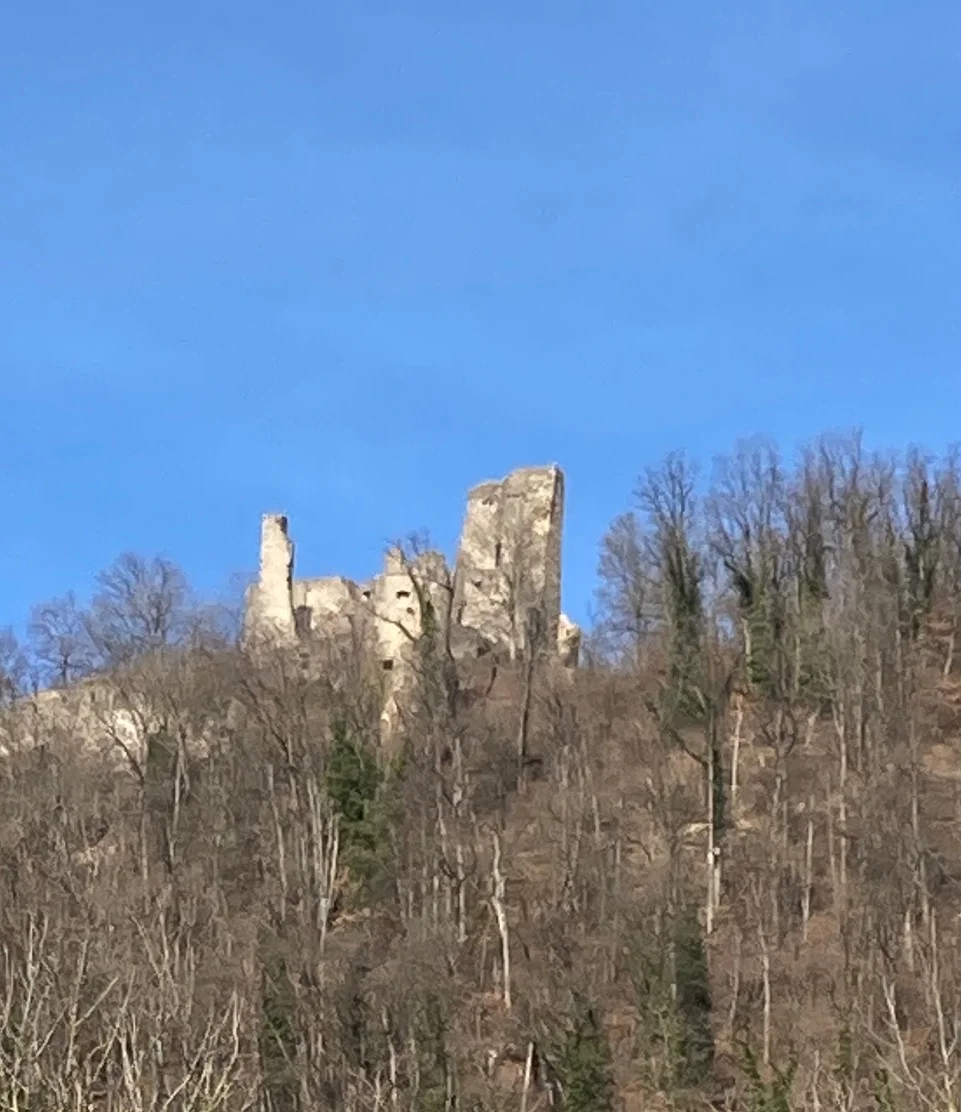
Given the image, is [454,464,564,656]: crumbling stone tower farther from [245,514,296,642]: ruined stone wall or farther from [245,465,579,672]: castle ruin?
[245,514,296,642]: ruined stone wall

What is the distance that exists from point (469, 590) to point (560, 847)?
18264mm

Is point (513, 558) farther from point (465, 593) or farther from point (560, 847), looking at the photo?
point (560, 847)

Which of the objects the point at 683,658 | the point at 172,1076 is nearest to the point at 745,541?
the point at 683,658

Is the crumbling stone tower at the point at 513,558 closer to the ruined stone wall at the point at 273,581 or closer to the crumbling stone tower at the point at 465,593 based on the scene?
the crumbling stone tower at the point at 465,593

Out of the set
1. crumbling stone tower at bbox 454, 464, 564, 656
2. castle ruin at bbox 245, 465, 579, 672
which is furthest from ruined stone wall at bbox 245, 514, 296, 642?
crumbling stone tower at bbox 454, 464, 564, 656

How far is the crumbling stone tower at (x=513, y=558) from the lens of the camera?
6162cm

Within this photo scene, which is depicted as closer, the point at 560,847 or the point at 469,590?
the point at 560,847

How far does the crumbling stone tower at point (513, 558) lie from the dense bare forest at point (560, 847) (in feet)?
8.13

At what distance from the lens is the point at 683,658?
53.2 m

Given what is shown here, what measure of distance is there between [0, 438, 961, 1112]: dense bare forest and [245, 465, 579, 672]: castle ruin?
183cm

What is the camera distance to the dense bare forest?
35938 millimetres

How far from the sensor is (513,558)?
63188 millimetres

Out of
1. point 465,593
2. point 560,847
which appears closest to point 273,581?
point 465,593

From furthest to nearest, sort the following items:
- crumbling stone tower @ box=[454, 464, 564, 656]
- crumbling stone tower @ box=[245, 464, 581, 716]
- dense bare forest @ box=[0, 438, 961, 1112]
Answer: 1. crumbling stone tower @ box=[454, 464, 564, 656]
2. crumbling stone tower @ box=[245, 464, 581, 716]
3. dense bare forest @ box=[0, 438, 961, 1112]
